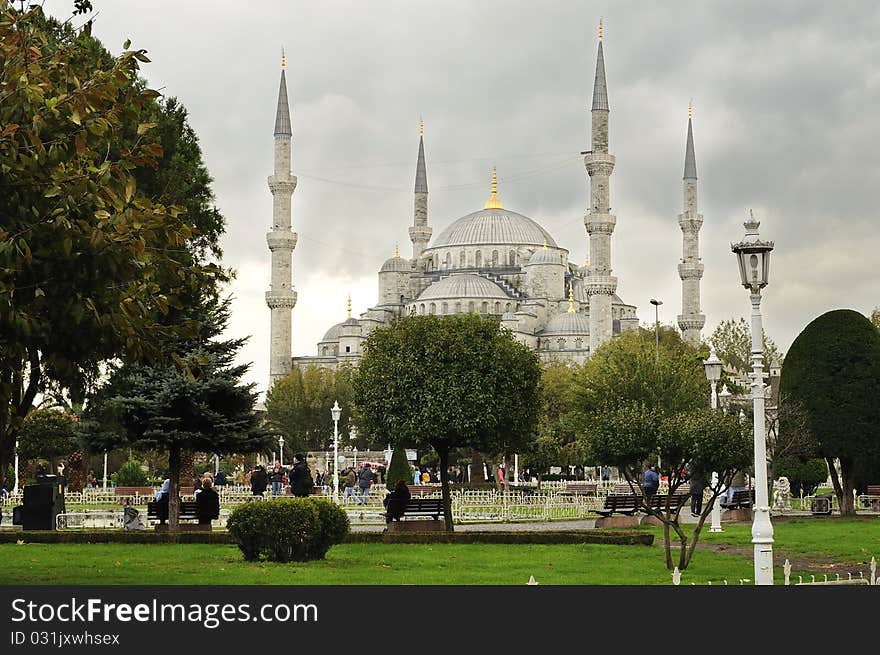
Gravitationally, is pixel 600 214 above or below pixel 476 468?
above

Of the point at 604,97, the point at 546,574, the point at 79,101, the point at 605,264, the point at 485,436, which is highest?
the point at 604,97

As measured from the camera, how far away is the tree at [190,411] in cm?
2220

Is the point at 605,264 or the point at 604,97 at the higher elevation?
the point at 604,97

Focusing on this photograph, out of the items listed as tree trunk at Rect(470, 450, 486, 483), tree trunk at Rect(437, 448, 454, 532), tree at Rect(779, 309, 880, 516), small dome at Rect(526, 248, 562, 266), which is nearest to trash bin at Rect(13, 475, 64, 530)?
tree trunk at Rect(437, 448, 454, 532)

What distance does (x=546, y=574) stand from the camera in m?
14.9

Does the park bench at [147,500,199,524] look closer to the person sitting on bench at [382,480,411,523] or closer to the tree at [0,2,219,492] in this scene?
the person sitting on bench at [382,480,411,523]

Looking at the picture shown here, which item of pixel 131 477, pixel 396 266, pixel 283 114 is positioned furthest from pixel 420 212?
pixel 131 477

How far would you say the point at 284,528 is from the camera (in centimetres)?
1606

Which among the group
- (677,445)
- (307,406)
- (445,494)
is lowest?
(445,494)

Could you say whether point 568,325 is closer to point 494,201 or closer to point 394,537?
point 494,201

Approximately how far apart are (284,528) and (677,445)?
4.65 metres
